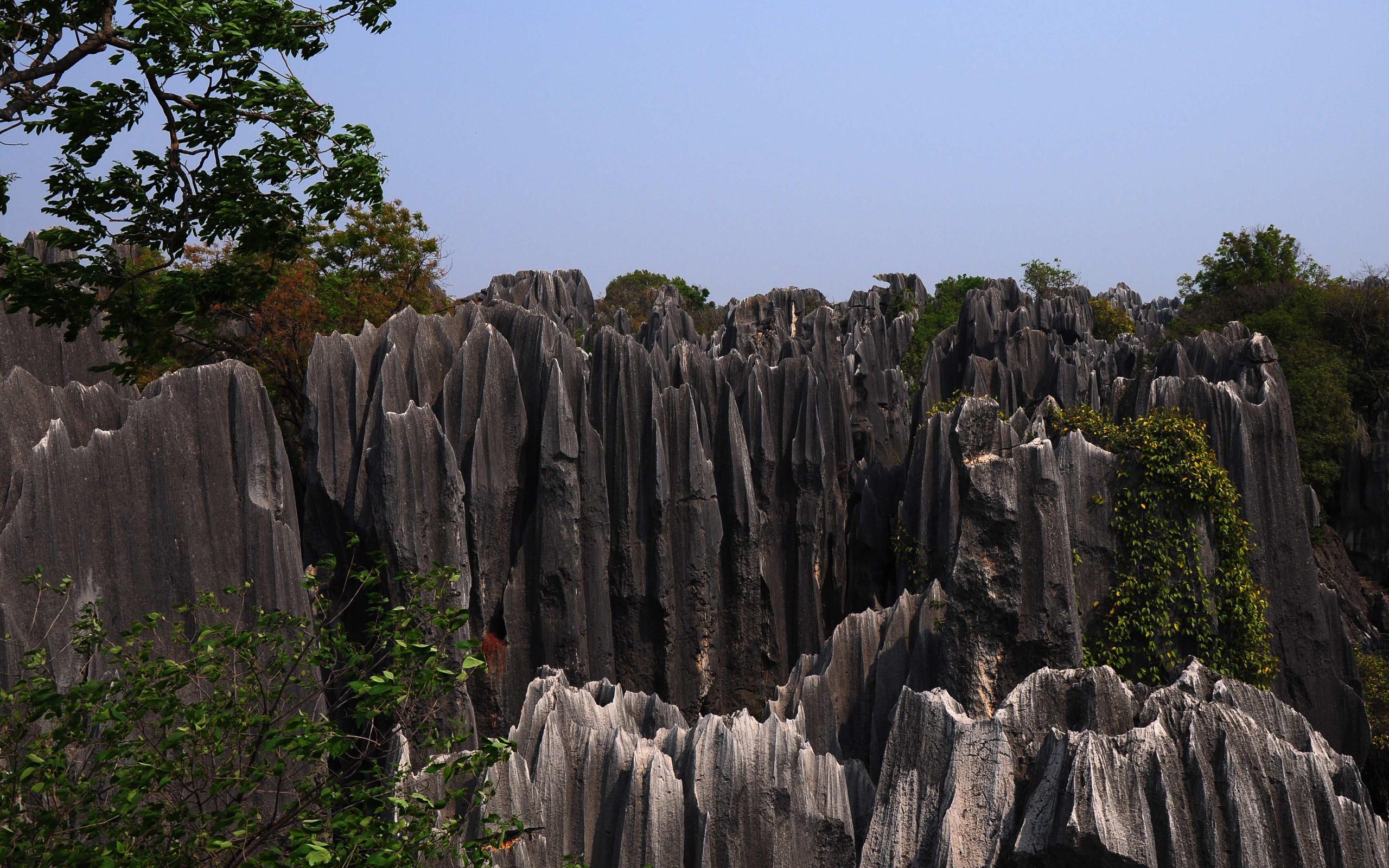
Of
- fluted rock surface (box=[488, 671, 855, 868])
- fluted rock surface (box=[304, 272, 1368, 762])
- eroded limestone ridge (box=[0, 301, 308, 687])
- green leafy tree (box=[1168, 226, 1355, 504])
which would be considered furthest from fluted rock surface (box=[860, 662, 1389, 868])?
green leafy tree (box=[1168, 226, 1355, 504])

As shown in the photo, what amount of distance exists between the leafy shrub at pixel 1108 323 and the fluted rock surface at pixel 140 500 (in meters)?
49.5

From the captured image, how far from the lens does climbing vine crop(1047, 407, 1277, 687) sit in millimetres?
16641

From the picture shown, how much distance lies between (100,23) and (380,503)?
10.6 metres

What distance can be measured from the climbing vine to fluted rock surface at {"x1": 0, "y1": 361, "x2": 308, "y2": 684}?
13.9 meters

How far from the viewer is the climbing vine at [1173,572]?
54.6 ft

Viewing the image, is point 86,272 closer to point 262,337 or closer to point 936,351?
point 262,337

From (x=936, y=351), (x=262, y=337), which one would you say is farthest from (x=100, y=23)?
(x=936, y=351)

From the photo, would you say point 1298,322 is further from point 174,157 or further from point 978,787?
point 174,157

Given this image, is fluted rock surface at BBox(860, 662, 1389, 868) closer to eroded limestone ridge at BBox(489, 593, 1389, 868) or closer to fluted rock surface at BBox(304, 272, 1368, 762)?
eroded limestone ridge at BBox(489, 593, 1389, 868)

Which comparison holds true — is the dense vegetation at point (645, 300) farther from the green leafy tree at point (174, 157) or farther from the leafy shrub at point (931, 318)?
the green leafy tree at point (174, 157)

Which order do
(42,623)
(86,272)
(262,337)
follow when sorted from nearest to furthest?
(86,272), (42,623), (262,337)

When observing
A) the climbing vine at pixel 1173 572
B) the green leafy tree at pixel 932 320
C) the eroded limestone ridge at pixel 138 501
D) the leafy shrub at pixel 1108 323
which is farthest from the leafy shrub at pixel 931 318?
the eroded limestone ridge at pixel 138 501

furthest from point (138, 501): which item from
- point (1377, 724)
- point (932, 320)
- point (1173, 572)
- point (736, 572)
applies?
point (932, 320)

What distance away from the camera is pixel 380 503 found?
17.6 metres
